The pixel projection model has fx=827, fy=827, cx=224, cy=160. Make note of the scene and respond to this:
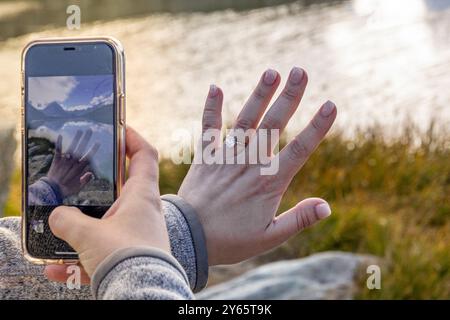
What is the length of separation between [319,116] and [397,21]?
692 cm

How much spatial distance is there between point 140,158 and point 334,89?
16.5 ft

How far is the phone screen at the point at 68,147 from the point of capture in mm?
872

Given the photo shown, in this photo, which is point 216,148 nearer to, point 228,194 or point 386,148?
point 228,194

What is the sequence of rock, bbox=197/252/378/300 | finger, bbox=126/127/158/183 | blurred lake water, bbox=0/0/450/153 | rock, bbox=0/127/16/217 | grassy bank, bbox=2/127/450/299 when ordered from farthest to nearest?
blurred lake water, bbox=0/0/450/153 → rock, bbox=0/127/16/217 → grassy bank, bbox=2/127/450/299 → rock, bbox=197/252/378/300 → finger, bbox=126/127/158/183

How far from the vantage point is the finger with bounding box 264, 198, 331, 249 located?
0.96 m

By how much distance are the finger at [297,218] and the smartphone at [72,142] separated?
7.8 inches

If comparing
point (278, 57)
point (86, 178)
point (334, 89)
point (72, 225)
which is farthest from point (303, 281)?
point (278, 57)

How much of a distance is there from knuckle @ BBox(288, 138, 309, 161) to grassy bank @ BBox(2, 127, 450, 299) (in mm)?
1560

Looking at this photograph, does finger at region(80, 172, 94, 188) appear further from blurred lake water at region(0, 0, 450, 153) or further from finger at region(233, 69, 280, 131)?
blurred lake water at region(0, 0, 450, 153)

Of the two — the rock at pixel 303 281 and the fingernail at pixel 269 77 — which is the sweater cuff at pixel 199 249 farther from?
the rock at pixel 303 281

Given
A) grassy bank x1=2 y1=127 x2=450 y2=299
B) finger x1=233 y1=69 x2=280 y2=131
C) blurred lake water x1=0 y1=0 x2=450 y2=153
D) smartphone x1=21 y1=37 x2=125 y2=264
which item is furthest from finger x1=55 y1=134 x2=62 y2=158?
blurred lake water x1=0 y1=0 x2=450 y2=153

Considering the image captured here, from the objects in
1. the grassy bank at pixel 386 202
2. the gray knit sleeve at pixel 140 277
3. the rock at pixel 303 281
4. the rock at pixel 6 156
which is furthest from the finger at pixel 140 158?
the rock at pixel 6 156
